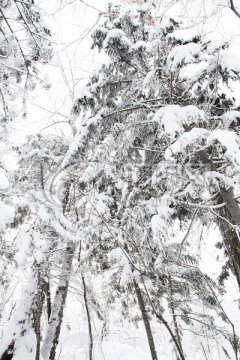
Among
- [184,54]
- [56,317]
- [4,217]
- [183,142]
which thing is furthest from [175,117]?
[56,317]

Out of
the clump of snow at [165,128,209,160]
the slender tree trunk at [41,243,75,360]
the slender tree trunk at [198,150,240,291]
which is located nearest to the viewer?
the clump of snow at [165,128,209,160]

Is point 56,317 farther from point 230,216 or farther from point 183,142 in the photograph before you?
point 183,142

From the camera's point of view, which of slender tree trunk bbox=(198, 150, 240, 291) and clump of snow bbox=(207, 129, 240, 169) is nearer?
clump of snow bbox=(207, 129, 240, 169)

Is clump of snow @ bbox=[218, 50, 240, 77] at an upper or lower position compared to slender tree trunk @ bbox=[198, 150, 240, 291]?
upper

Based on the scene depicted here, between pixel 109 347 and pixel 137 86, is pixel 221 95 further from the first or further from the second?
pixel 109 347

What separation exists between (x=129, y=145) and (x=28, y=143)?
326 cm

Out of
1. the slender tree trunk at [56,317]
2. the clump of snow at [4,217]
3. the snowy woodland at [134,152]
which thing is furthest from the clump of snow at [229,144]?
the slender tree trunk at [56,317]

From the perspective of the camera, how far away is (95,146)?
5.27 m

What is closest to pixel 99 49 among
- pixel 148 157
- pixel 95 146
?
pixel 95 146

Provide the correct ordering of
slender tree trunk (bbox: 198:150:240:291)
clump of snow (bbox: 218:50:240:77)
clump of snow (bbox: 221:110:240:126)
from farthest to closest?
slender tree trunk (bbox: 198:150:240:291), clump of snow (bbox: 221:110:240:126), clump of snow (bbox: 218:50:240:77)

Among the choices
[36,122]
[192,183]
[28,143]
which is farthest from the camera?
[36,122]

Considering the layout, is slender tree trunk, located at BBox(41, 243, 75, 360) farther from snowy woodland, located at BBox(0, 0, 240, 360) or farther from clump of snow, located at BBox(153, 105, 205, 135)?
clump of snow, located at BBox(153, 105, 205, 135)

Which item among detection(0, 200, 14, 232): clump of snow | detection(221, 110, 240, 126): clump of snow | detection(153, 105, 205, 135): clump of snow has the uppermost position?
detection(221, 110, 240, 126): clump of snow

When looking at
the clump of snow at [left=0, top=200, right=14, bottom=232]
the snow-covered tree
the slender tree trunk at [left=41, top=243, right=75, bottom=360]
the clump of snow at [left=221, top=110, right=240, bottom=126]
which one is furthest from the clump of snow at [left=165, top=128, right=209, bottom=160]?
the slender tree trunk at [left=41, top=243, right=75, bottom=360]
